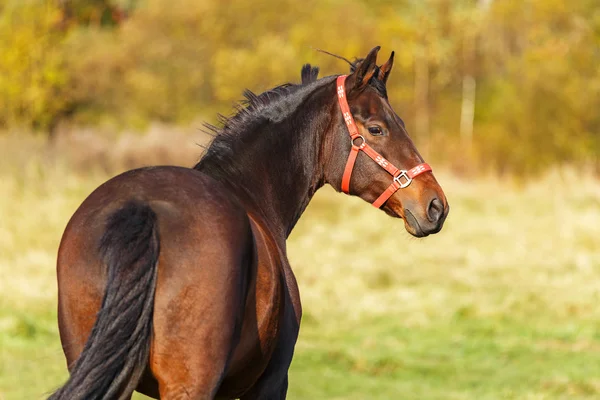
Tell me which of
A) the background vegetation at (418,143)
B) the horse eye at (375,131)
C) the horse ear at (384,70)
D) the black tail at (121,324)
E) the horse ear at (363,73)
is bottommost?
the black tail at (121,324)

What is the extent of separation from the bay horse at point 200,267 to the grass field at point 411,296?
2392 millimetres

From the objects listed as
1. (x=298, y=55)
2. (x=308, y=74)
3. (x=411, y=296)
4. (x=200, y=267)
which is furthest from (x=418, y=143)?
(x=200, y=267)

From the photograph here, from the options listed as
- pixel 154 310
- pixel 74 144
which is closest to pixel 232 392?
pixel 154 310

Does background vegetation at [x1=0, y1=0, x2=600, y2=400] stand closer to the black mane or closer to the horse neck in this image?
the horse neck

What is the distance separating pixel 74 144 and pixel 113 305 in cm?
2103

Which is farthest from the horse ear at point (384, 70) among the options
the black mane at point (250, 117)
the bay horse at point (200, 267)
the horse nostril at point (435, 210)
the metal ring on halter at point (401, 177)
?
the horse nostril at point (435, 210)

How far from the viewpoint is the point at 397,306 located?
531 inches

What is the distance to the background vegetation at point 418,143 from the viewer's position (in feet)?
34.6

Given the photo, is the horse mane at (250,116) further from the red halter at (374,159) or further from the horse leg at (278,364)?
the horse leg at (278,364)

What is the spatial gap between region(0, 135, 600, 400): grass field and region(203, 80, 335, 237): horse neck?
2.26 metres

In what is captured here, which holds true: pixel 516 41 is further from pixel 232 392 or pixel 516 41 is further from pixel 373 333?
pixel 232 392

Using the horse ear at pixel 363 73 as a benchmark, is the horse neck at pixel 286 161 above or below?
below

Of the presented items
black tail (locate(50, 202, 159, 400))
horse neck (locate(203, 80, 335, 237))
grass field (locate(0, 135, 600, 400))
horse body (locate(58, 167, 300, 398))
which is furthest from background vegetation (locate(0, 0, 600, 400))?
black tail (locate(50, 202, 159, 400))

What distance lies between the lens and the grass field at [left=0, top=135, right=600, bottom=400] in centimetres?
948
